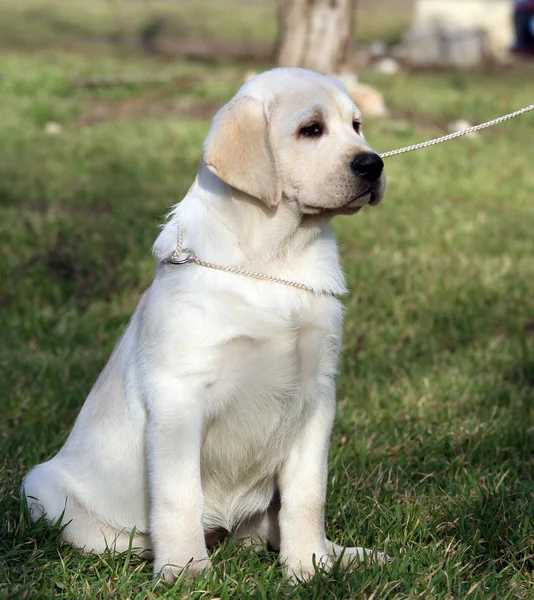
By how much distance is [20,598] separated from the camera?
2.27 metres

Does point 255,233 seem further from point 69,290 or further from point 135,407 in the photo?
point 69,290

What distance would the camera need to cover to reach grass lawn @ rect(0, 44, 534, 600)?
254cm

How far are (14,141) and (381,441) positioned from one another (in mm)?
5490

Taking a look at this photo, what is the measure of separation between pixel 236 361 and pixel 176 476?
0.32m

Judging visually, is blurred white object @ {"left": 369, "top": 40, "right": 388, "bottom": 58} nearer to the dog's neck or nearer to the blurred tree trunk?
the blurred tree trunk

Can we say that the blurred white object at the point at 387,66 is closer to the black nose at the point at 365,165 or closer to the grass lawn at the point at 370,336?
the grass lawn at the point at 370,336

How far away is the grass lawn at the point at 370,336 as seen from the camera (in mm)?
2545

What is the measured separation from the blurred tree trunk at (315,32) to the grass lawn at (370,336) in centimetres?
97

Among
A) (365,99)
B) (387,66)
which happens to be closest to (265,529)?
(365,99)

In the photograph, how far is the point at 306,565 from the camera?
2.55 meters

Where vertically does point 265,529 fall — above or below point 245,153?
below

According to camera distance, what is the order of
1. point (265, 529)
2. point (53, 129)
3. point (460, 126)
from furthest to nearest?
point (460, 126)
point (53, 129)
point (265, 529)

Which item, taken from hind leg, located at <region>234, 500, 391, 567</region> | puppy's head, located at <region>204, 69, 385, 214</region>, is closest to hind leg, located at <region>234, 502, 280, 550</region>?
hind leg, located at <region>234, 500, 391, 567</region>

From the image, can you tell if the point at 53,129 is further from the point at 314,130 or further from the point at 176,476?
the point at 176,476
